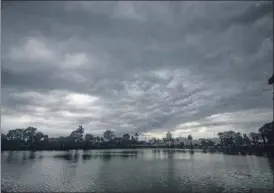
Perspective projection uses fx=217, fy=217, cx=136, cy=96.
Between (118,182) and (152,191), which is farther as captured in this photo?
(118,182)

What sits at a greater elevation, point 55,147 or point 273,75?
point 273,75

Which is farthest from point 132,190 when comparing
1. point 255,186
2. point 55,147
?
point 55,147

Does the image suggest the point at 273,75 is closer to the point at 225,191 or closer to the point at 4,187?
the point at 225,191

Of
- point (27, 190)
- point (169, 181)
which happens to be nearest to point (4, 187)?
point (27, 190)

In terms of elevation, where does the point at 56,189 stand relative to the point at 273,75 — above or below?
below

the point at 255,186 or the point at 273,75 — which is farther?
the point at 273,75

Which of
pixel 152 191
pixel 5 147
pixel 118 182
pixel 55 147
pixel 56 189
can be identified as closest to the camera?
pixel 152 191

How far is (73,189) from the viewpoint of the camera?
123ft

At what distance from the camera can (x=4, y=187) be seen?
124ft

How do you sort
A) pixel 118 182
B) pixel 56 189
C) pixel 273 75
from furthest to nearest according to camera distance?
pixel 273 75 → pixel 118 182 → pixel 56 189

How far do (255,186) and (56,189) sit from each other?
34776 mm

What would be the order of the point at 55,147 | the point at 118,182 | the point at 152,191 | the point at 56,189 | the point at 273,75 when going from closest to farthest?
the point at 152,191, the point at 56,189, the point at 118,182, the point at 273,75, the point at 55,147

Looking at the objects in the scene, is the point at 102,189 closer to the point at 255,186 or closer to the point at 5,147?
Answer: the point at 255,186

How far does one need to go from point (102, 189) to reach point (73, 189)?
5.22 m
